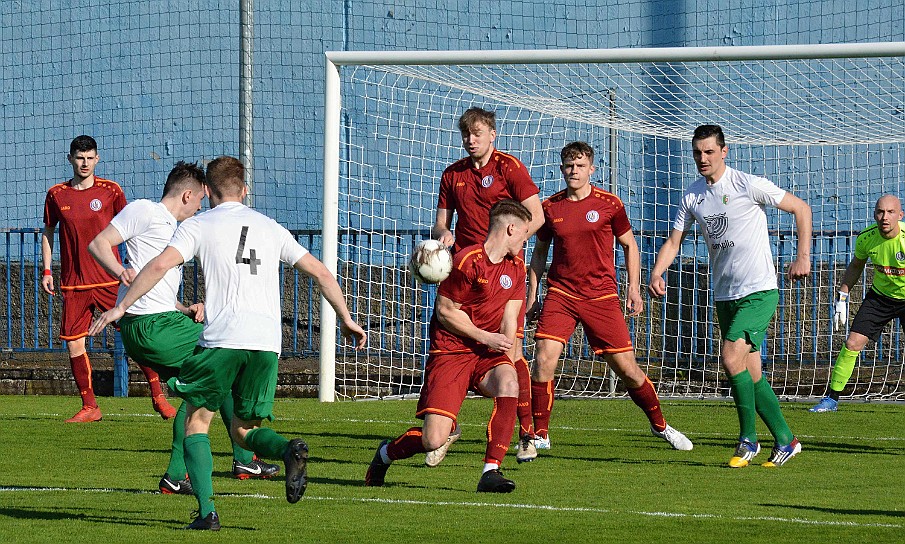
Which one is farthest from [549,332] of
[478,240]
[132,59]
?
[132,59]

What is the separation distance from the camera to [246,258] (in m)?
6.46

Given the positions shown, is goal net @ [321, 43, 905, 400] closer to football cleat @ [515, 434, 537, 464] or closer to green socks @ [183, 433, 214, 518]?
football cleat @ [515, 434, 537, 464]

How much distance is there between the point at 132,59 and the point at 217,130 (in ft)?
4.36

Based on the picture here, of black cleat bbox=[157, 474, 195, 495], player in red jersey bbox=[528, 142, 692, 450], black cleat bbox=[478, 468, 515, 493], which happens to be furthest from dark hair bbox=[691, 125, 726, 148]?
black cleat bbox=[157, 474, 195, 495]

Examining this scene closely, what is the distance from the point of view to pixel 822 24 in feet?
51.3

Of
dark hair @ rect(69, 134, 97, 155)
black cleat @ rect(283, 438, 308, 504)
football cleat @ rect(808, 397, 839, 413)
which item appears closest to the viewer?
black cleat @ rect(283, 438, 308, 504)

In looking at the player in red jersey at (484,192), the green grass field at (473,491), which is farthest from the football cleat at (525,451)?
the green grass field at (473,491)

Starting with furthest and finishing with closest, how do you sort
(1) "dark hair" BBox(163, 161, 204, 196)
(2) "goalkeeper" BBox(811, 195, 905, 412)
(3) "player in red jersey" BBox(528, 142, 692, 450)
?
(2) "goalkeeper" BBox(811, 195, 905, 412) → (3) "player in red jersey" BBox(528, 142, 692, 450) → (1) "dark hair" BBox(163, 161, 204, 196)

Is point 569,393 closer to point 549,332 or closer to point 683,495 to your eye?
point 549,332

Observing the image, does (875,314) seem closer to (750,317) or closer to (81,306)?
(750,317)

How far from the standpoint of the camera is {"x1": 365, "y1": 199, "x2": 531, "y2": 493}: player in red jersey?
755 cm

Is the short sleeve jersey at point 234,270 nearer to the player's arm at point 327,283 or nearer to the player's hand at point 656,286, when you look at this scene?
the player's arm at point 327,283

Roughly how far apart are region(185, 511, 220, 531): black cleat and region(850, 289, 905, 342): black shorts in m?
8.38

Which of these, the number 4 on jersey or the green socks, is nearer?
the green socks
